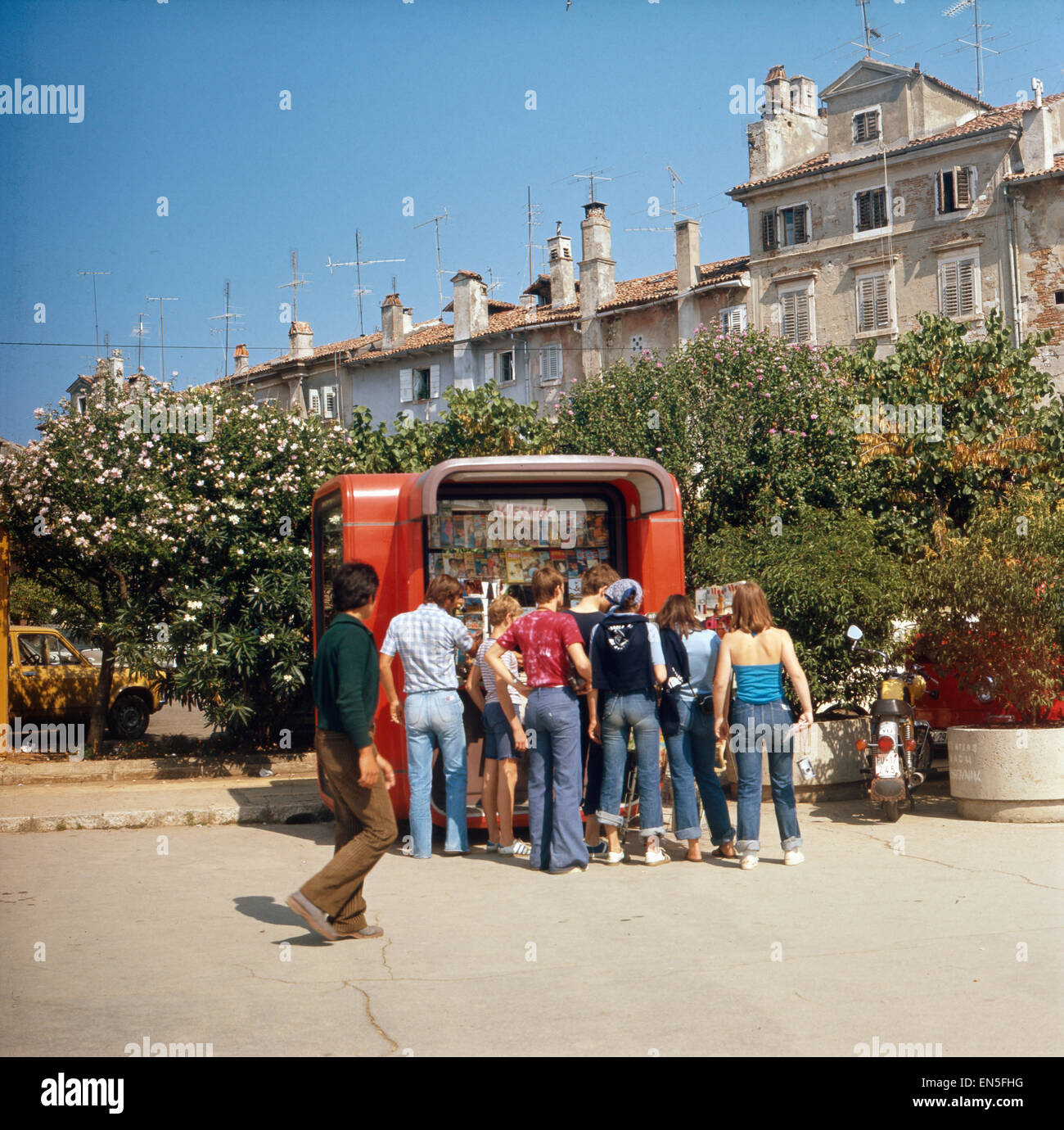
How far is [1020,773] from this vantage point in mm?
9297

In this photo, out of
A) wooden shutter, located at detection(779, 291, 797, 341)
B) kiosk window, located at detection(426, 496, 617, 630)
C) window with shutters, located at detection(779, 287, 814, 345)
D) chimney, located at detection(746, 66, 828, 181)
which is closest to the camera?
kiosk window, located at detection(426, 496, 617, 630)

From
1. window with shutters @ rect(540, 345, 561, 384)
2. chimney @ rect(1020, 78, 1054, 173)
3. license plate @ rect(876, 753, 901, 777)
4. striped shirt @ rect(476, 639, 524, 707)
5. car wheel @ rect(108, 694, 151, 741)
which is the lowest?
car wheel @ rect(108, 694, 151, 741)

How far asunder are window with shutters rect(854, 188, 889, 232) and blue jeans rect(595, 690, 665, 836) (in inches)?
1291

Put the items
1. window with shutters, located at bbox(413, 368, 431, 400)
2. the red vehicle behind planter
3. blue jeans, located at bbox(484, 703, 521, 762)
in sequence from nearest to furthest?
1. blue jeans, located at bbox(484, 703, 521, 762)
2. the red vehicle behind planter
3. window with shutters, located at bbox(413, 368, 431, 400)

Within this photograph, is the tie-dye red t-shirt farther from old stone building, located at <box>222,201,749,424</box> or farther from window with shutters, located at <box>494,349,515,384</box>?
window with shutters, located at <box>494,349,515,384</box>

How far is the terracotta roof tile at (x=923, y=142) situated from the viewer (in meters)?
34.9

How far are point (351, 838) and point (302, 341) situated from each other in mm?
52851

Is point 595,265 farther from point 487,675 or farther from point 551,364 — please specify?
point 487,675

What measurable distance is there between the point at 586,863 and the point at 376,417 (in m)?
45.5

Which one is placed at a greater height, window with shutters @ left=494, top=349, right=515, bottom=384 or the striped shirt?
window with shutters @ left=494, top=349, right=515, bottom=384

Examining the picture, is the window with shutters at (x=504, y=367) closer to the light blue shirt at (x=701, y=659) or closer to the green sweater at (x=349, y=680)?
the light blue shirt at (x=701, y=659)

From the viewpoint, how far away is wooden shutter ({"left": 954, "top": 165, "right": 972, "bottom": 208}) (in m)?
35.5

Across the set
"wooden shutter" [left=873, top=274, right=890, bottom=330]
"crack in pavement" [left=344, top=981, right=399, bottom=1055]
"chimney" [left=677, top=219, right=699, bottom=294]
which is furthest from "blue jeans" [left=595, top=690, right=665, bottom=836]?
"chimney" [left=677, top=219, right=699, bottom=294]

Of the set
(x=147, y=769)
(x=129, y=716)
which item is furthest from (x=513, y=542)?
(x=129, y=716)
